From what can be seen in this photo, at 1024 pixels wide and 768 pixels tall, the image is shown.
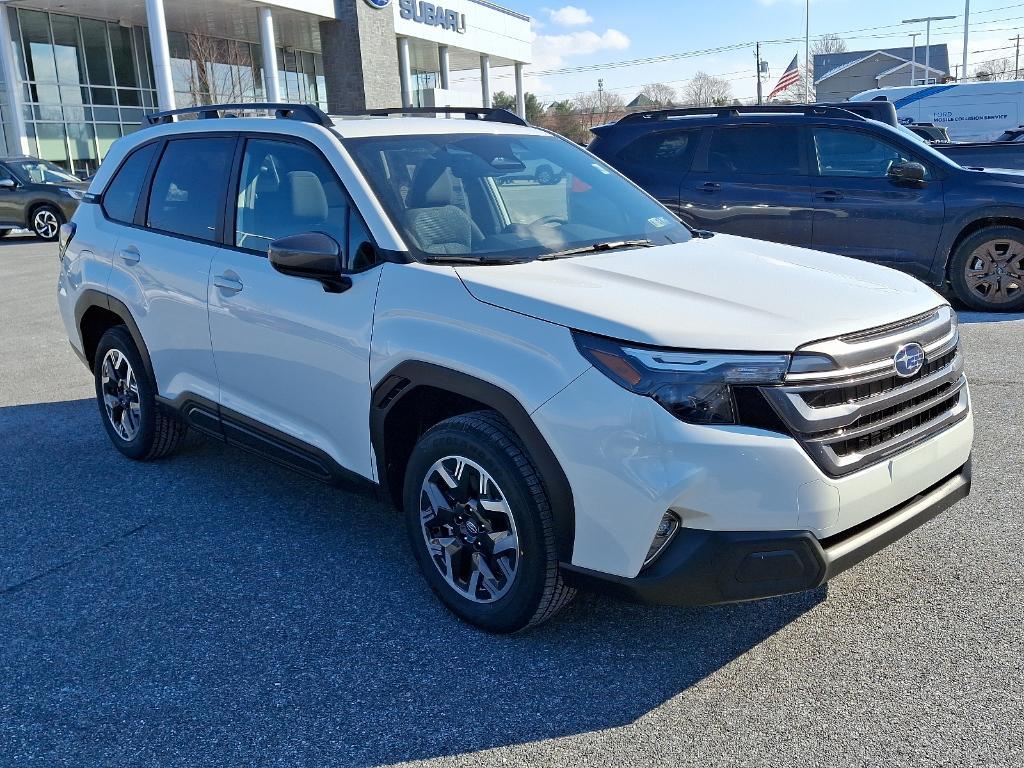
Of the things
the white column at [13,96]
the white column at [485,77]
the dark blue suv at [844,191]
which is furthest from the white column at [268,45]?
the dark blue suv at [844,191]

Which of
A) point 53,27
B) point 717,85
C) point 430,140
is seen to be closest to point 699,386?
point 430,140

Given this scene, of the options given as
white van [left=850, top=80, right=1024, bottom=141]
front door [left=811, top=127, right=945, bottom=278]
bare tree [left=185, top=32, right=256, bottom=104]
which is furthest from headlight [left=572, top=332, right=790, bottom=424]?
bare tree [left=185, top=32, right=256, bottom=104]

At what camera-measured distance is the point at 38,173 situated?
19.8 metres

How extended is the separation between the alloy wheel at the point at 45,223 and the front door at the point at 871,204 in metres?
16.1

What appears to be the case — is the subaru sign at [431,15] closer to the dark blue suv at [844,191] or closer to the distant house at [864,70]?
the dark blue suv at [844,191]

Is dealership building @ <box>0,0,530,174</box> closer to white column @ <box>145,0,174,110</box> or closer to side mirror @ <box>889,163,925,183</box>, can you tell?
white column @ <box>145,0,174,110</box>

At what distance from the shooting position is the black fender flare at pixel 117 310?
5.06 m

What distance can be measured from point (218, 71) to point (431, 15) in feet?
36.6

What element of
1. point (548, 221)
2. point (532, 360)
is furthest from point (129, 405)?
point (532, 360)

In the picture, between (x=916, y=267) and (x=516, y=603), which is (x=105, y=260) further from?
(x=916, y=267)

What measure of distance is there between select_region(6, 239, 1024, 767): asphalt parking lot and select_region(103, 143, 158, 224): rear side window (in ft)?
5.50

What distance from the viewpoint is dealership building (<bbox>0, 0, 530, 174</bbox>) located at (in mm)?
28344

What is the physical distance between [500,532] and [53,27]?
3168cm

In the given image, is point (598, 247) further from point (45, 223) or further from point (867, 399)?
point (45, 223)
